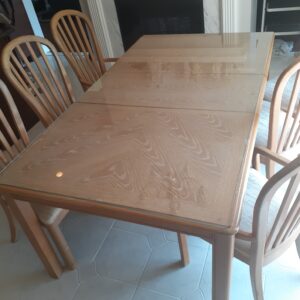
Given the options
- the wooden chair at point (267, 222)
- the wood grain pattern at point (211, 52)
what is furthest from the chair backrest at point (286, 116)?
the wood grain pattern at point (211, 52)

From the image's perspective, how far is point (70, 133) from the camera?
118cm

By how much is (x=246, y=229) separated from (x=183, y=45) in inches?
44.4

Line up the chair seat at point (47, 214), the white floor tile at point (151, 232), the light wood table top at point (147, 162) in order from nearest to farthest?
the light wood table top at point (147, 162) < the chair seat at point (47, 214) < the white floor tile at point (151, 232)

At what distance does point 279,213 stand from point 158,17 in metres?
2.61

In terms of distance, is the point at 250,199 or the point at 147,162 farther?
the point at 250,199

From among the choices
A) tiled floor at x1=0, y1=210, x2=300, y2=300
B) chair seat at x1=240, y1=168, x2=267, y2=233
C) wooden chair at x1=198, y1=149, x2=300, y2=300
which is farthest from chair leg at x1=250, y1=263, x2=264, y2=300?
tiled floor at x1=0, y1=210, x2=300, y2=300

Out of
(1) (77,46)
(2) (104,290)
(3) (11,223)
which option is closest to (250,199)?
(2) (104,290)

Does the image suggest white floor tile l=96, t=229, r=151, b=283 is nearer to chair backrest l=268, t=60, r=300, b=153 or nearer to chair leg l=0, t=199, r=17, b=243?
chair leg l=0, t=199, r=17, b=243

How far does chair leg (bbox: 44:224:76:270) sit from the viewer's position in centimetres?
126

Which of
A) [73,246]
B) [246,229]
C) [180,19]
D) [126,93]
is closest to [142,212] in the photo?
[246,229]

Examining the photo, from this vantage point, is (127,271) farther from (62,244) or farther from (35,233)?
(35,233)

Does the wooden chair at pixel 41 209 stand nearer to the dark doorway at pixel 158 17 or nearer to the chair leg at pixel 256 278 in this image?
the chair leg at pixel 256 278

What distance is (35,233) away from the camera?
4.02 ft

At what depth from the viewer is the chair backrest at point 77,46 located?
1.87 metres
